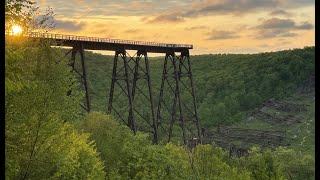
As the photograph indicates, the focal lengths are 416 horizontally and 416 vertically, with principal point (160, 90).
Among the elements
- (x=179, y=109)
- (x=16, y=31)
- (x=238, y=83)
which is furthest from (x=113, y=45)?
(x=238, y=83)

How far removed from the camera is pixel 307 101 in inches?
2840

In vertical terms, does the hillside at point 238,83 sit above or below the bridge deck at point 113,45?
below

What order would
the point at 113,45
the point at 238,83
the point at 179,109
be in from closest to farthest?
the point at 113,45, the point at 179,109, the point at 238,83

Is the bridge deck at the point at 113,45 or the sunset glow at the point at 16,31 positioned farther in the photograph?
the bridge deck at the point at 113,45

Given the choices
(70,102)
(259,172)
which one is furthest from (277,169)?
(70,102)

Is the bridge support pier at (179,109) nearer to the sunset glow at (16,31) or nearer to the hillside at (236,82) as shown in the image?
the hillside at (236,82)

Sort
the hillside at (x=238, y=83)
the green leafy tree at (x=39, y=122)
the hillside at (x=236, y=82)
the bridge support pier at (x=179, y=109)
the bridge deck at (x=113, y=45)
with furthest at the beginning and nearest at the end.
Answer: the hillside at (x=236, y=82) → the hillside at (x=238, y=83) → the bridge support pier at (x=179, y=109) → the bridge deck at (x=113, y=45) → the green leafy tree at (x=39, y=122)

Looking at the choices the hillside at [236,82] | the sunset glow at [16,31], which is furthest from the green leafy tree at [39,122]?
the hillside at [236,82]

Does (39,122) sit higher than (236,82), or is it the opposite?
(39,122)

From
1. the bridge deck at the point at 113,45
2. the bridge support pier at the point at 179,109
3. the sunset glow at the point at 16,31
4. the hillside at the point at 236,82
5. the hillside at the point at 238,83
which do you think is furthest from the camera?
the hillside at the point at 236,82

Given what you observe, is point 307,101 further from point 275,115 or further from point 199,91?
point 199,91

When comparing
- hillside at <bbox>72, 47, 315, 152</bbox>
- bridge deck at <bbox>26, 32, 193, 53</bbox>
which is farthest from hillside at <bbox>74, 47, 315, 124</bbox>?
bridge deck at <bbox>26, 32, 193, 53</bbox>

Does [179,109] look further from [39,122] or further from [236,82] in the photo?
[236,82]

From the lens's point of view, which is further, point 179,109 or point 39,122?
point 179,109
